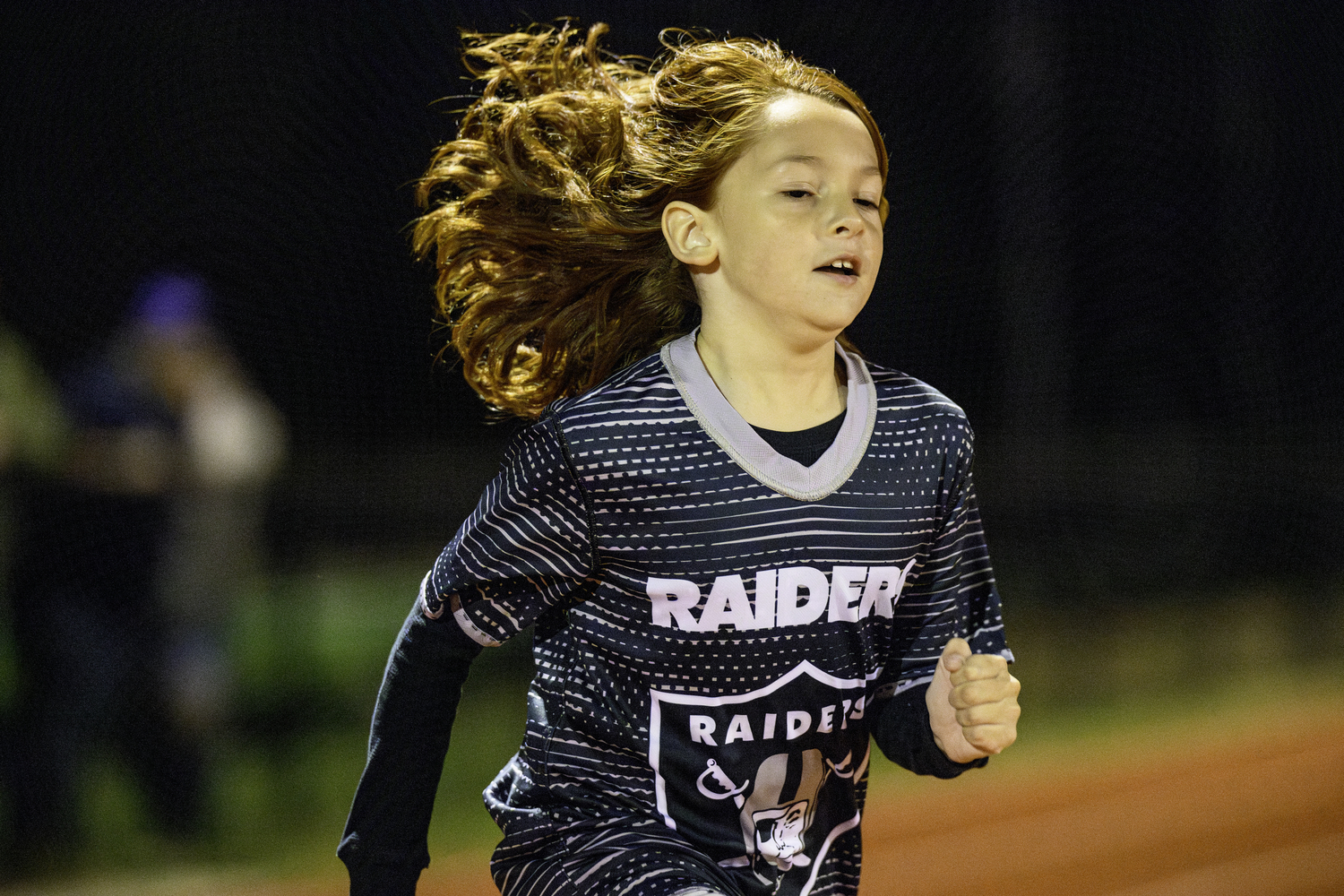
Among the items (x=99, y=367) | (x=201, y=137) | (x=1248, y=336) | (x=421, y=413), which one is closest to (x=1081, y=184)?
(x=1248, y=336)

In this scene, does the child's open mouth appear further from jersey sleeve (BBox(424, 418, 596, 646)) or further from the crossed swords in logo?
the crossed swords in logo

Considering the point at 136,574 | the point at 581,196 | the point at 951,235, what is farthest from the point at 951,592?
the point at 951,235

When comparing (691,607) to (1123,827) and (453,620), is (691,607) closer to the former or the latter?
(453,620)

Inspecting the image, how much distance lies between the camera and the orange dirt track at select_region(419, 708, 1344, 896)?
2164 millimetres

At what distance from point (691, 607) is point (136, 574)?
5.09ft

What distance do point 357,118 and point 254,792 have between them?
1282 mm

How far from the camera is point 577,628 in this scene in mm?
1071

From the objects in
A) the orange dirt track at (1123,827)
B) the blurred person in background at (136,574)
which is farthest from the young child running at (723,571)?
the blurred person in background at (136,574)

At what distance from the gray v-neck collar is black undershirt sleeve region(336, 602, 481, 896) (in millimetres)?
285

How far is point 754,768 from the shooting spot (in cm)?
103

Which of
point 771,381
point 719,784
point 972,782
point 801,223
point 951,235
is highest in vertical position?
point 951,235

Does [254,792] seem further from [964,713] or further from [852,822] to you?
[964,713]

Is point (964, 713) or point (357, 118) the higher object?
point (357, 118)

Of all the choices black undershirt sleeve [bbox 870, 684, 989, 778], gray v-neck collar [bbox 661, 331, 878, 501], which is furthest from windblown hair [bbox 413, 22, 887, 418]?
black undershirt sleeve [bbox 870, 684, 989, 778]
